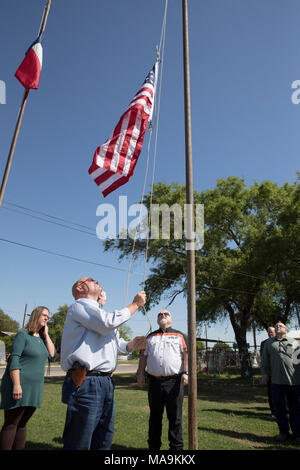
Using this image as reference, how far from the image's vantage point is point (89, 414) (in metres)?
2.92

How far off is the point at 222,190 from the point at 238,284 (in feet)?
25.9

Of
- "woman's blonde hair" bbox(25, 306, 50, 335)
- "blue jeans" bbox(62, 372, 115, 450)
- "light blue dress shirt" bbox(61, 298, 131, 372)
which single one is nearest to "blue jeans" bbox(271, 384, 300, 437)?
"blue jeans" bbox(62, 372, 115, 450)

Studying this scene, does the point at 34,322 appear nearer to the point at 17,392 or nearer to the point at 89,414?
the point at 17,392

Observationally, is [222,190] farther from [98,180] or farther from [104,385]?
[104,385]

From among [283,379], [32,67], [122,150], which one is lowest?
[283,379]

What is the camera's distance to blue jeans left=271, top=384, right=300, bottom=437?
588 cm

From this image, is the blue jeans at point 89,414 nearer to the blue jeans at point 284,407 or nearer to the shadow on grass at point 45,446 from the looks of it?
the shadow on grass at point 45,446

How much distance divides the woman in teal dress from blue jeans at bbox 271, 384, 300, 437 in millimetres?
4221

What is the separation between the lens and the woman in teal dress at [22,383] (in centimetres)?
388

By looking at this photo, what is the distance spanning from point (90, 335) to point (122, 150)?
3.32 metres

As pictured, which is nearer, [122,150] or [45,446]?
[45,446]

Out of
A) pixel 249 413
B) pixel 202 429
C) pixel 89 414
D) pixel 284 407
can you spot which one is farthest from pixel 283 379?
pixel 89 414

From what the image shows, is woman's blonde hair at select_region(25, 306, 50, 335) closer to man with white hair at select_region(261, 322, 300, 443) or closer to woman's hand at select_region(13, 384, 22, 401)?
woman's hand at select_region(13, 384, 22, 401)

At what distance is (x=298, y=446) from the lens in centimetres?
537
